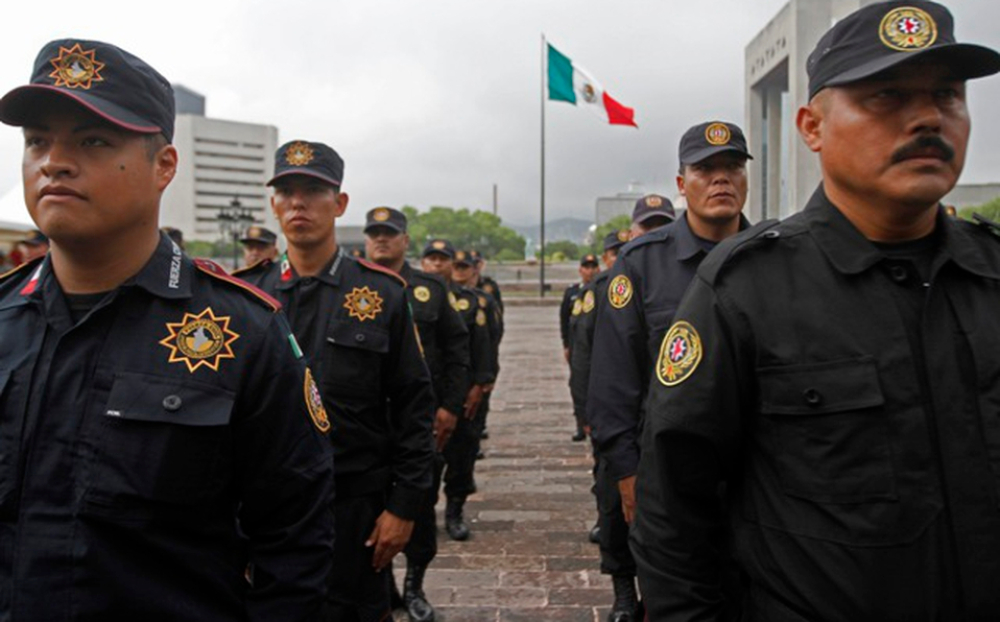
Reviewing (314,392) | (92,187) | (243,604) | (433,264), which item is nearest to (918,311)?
(314,392)

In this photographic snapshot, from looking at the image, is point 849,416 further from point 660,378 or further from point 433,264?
point 433,264

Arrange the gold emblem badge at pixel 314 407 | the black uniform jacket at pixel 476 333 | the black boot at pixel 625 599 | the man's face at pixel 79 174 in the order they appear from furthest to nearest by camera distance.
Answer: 1. the black uniform jacket at pixel 476 333
2. the black boot at pixel 625 599
3. the gold emblem badge at pixel 314 407
4. the man's face at pixel 79 174

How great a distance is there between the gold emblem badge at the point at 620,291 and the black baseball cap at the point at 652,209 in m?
2.42

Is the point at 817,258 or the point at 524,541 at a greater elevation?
the point at 817,258

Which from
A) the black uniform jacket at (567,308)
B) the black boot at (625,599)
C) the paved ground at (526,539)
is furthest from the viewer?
the black uniform jacket at (567,308)

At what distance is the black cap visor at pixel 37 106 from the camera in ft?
4.98

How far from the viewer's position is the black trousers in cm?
350

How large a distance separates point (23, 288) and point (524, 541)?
156 inches

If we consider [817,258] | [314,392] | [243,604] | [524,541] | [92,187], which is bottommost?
[524,541]

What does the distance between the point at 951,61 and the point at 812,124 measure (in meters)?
0.29

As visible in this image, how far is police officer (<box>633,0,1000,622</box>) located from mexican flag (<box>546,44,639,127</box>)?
591 inches

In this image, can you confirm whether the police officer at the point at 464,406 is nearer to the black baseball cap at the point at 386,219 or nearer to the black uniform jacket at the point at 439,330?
the black uniform jacket at the point at 439,330

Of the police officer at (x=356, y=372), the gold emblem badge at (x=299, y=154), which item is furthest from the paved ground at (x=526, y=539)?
the gold emblem badge at (x=299, y=154)

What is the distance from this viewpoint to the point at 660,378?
1.66 m
